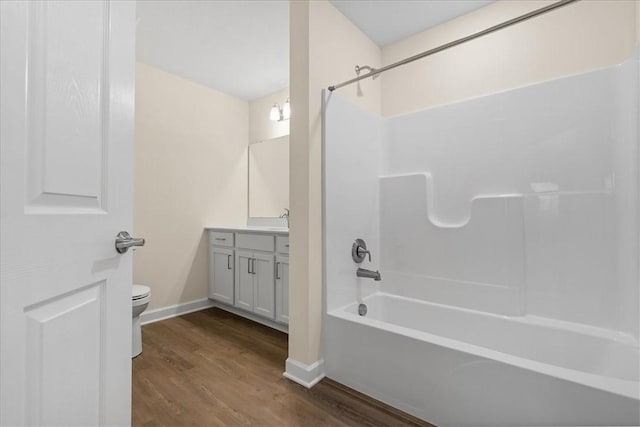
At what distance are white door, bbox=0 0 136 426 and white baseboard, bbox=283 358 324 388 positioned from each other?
1.08 meters

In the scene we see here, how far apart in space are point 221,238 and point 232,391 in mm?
1681

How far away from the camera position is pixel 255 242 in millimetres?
2689

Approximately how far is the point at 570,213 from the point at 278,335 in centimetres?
222

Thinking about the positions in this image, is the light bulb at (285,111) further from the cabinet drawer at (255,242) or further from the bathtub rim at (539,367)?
the bathtub rim at (539,367)

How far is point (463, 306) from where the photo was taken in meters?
1.97

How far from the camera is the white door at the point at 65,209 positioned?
556 mm

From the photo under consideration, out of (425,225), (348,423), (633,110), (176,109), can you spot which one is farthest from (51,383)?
(176,109)

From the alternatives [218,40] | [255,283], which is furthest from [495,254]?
[218,40]

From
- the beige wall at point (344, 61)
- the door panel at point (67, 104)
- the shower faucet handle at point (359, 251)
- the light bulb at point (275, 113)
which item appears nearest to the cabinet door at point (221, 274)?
the beige wall at point (344, 61)

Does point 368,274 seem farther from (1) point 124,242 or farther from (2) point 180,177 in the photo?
(2) point 180,177

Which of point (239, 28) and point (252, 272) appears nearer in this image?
point (239, 28)

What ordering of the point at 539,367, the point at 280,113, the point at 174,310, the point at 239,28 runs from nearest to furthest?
the point at 539,367 < the point at 239,28 < the point at 174,310 < the point at 280,113

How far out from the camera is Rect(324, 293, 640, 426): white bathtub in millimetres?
1075

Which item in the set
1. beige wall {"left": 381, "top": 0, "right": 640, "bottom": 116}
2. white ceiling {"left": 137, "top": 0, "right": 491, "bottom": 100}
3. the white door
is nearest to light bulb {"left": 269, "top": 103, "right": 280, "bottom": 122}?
white ceiling {"left": 137, "top": 0, "right": 491, "bottom": 100}
